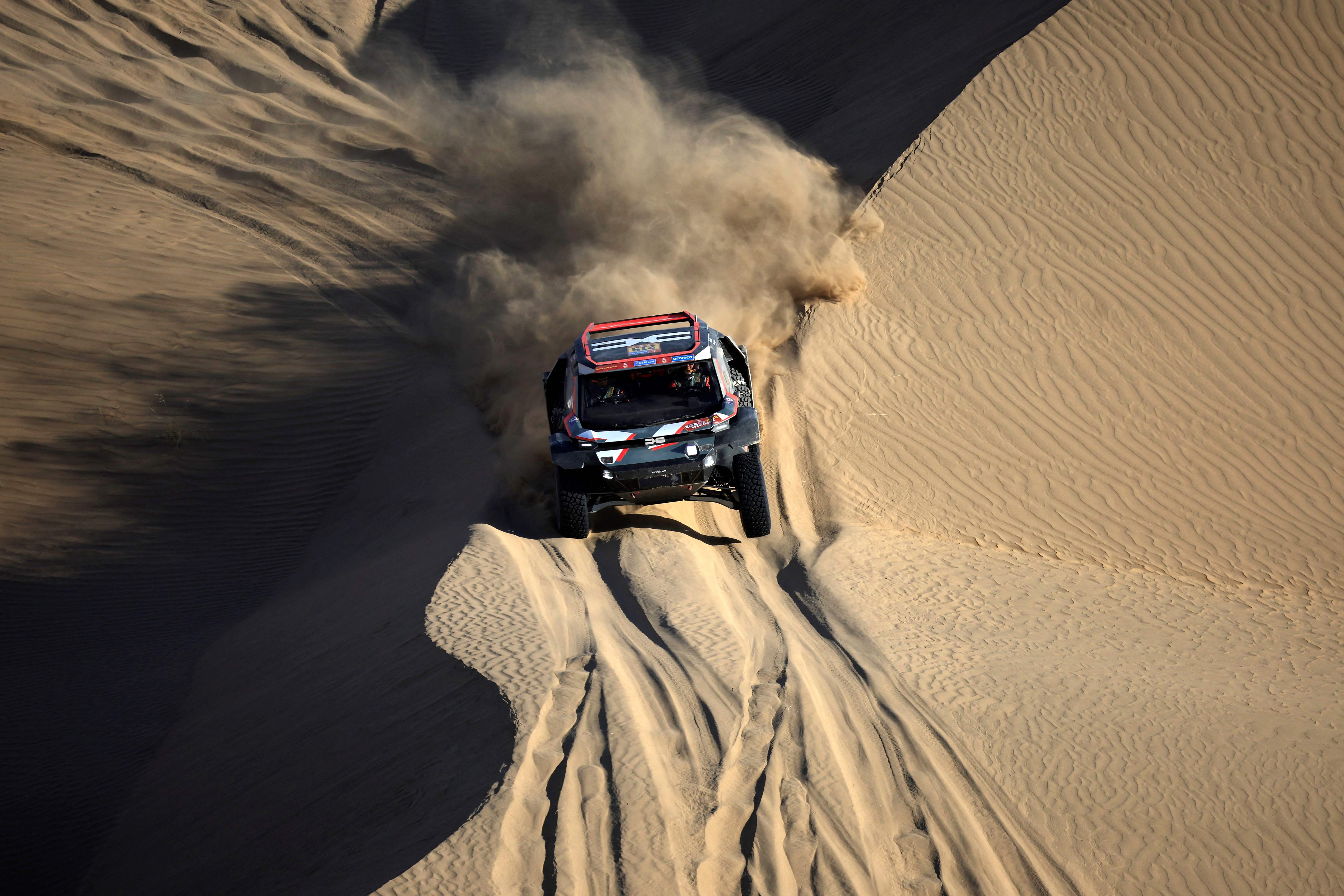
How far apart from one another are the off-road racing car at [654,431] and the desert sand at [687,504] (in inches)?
22.4

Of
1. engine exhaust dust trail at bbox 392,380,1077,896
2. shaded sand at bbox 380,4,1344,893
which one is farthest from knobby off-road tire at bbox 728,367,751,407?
engine exhaust dust trail at bbox 392,380,1077,896

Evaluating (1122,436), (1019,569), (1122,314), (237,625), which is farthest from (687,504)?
(1122,314)

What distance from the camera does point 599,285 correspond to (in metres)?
11.5

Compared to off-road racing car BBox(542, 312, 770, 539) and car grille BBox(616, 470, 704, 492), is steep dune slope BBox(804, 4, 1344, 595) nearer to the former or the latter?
off-road racing car BBox(542, 312, 770, 539)

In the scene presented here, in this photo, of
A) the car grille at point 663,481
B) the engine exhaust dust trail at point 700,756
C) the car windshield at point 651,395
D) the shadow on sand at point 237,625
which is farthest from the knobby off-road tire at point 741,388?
the shadow on sand at point 237,625

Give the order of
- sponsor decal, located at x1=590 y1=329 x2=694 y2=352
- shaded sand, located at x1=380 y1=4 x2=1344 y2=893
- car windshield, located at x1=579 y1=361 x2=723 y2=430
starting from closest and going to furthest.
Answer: shaded sand, located at x1=380 y1=4 x2=1344 y2=893, car windshield, located at x1=579 y1=361 x2=723 y2=430, sponsor decal, located at x1=590 y1=329 x2=694 y2=352

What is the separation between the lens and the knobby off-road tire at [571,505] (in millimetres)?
8094

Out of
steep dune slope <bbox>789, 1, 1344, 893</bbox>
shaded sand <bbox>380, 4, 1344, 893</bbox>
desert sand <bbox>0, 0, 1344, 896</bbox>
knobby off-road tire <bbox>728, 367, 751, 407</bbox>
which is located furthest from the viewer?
knobby off-road tire <bbox>728, 367, 751, 407</bbox>

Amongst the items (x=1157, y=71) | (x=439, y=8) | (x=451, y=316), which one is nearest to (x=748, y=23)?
(x=439, y=8)

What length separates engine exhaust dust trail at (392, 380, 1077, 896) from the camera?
4.35 m

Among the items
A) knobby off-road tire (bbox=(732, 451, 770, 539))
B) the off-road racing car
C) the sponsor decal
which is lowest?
knobby off-road tire (bbox=(732, 451, 770, 539))

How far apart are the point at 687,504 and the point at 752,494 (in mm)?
1289

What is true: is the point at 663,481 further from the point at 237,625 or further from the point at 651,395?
the point at 237,625

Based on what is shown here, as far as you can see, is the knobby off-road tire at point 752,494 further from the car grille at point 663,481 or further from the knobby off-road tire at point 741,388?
the knobby off-road tire at point 741,388
